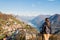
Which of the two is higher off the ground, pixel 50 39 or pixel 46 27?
pixel 46 27

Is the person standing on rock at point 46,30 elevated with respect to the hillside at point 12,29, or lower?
elevated

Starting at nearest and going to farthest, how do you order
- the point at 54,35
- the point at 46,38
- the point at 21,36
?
the point at 46,38 → the point at 54,35 → the point at 21,36

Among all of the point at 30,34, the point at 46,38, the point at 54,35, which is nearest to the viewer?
the point at 46,38

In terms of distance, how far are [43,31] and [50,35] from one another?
32 cm

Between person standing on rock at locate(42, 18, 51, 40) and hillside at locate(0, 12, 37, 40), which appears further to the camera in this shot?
hillside at locate(0, 12, 37, 40)

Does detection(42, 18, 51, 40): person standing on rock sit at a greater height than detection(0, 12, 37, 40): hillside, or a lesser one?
greater

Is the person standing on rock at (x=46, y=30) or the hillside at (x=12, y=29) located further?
the hillside at (x=12, y=29)

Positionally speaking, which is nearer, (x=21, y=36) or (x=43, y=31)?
(x=43, y=31)

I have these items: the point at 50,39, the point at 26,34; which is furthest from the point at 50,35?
the point at 26,34

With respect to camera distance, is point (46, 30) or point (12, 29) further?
point (12, 29)

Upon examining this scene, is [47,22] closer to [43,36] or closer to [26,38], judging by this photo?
[43,36]

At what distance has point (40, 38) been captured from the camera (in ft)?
26.9

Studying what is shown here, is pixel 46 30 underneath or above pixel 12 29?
above

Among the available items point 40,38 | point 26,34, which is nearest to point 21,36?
point 26,34
